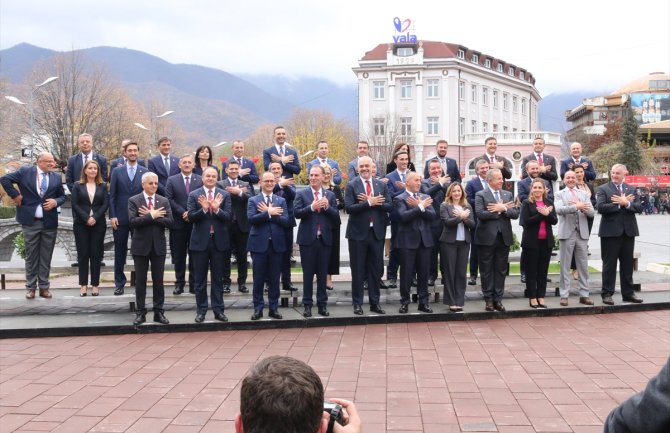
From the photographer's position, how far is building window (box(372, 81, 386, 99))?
69500 mm

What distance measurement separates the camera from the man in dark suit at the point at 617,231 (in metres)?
10.1

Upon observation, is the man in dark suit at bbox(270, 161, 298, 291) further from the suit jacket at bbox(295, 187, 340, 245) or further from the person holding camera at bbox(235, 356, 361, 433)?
the person holding camera at bbox(235, 356, 361, 433)

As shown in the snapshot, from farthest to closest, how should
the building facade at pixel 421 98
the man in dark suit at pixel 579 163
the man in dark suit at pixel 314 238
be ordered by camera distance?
1. the building facade at pixel 421 98
2. the man in dark suit at pixel 579 163
3. the man in dark suit at pixel 314 238

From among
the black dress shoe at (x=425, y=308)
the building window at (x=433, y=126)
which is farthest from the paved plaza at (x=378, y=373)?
the building window at (x=433, y=126)

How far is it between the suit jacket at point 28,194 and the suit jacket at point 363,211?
4.58 meters

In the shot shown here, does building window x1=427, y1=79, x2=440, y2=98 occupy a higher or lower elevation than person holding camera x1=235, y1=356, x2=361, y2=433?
higher

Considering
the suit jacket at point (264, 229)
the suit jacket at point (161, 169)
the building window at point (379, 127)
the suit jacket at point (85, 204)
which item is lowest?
the suit jacket at point (264, 229)

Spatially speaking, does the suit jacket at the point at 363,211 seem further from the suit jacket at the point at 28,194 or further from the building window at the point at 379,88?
the building window at the point at 379,88

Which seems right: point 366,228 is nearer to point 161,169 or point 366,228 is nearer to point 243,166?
point 243,166

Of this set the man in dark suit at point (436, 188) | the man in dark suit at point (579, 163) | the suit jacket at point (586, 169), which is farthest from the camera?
the suit jacket at point (586, 169)

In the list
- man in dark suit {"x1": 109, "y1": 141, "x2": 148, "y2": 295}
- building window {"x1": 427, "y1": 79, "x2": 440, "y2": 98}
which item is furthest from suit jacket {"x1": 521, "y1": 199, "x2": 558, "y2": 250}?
building window {"x1": 427, "y1": 79, "x2": 440, "y2": 98}

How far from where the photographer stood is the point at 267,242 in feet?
30.0

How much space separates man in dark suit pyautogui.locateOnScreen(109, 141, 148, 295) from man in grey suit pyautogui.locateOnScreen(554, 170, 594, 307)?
6750 mm

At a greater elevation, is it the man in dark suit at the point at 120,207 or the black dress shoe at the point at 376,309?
the man in dark suit at the point at 120,207
